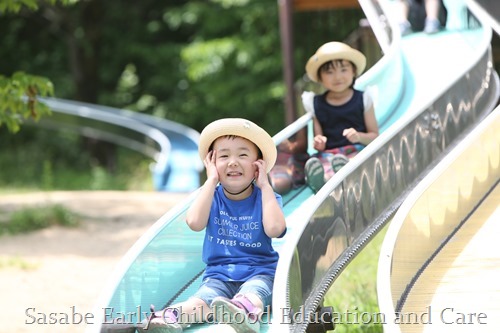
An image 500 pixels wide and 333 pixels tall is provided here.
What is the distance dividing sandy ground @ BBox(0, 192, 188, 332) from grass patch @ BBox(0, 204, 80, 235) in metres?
0.16

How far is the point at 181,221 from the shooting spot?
19.7 feet

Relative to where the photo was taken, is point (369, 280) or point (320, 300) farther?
point (369, 280)

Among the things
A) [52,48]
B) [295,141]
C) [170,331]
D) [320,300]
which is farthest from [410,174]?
[52,48]

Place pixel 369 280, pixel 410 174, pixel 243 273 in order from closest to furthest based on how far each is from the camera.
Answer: pixel 243 273
pixel 410 174
pixel 369 280

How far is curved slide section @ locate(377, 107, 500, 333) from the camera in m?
5.54

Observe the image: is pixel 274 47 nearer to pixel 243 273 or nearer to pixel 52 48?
pixel 52 48

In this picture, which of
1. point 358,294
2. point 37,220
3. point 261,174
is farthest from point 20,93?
point 261,174

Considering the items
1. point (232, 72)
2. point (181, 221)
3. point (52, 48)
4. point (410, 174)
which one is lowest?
point (181, 221)

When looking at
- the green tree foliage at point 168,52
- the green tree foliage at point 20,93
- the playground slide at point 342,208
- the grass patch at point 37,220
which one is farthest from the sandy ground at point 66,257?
the green tree foliage at point 168,52

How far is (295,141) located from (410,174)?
33.6 inches

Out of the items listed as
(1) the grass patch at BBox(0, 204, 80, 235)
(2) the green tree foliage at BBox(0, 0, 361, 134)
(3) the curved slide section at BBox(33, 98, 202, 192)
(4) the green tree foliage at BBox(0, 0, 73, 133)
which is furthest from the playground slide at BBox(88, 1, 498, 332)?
(2) the green tree foliage at BBox(0, 0, 361, 134)

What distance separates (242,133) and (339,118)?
2.88 meters

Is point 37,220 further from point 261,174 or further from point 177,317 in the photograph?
point 177,317

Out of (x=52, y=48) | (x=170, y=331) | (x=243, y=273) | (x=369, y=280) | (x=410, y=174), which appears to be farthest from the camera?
(x=52, y=48)
